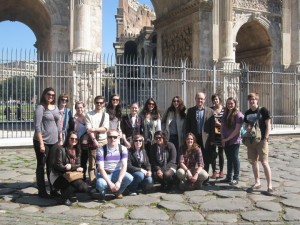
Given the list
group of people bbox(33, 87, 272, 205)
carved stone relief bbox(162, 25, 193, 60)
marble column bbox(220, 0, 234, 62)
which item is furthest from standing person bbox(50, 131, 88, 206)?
carved stone relief bbox(162, 25, 193, 60)

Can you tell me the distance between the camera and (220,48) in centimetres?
1634

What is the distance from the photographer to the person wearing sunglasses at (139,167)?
5852 millimetres

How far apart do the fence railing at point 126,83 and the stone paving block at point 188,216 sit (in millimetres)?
7087

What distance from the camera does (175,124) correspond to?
6828 millimetres

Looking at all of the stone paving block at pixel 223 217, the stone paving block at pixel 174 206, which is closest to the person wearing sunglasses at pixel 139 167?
the stone paving block at pixel 174 206

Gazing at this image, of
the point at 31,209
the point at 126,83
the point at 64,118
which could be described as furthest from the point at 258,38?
the point at 31,209

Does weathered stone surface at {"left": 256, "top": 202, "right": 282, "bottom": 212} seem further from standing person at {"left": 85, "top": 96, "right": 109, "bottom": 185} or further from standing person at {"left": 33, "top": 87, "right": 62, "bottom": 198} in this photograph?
standing person at {"left": 33, "top": 87, "right": 62, "bottom": 198}

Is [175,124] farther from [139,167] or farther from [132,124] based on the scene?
[139,167]

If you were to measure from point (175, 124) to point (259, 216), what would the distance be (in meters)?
2.48

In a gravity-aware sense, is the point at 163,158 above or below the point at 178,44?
below

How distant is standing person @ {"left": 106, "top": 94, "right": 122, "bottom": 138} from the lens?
6289 millimetres

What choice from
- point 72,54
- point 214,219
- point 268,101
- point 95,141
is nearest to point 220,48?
point 268,101

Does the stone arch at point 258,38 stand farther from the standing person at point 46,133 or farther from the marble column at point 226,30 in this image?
the standing person at point 46,133

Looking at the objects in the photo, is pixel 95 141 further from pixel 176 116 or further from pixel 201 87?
pixel 201 87
